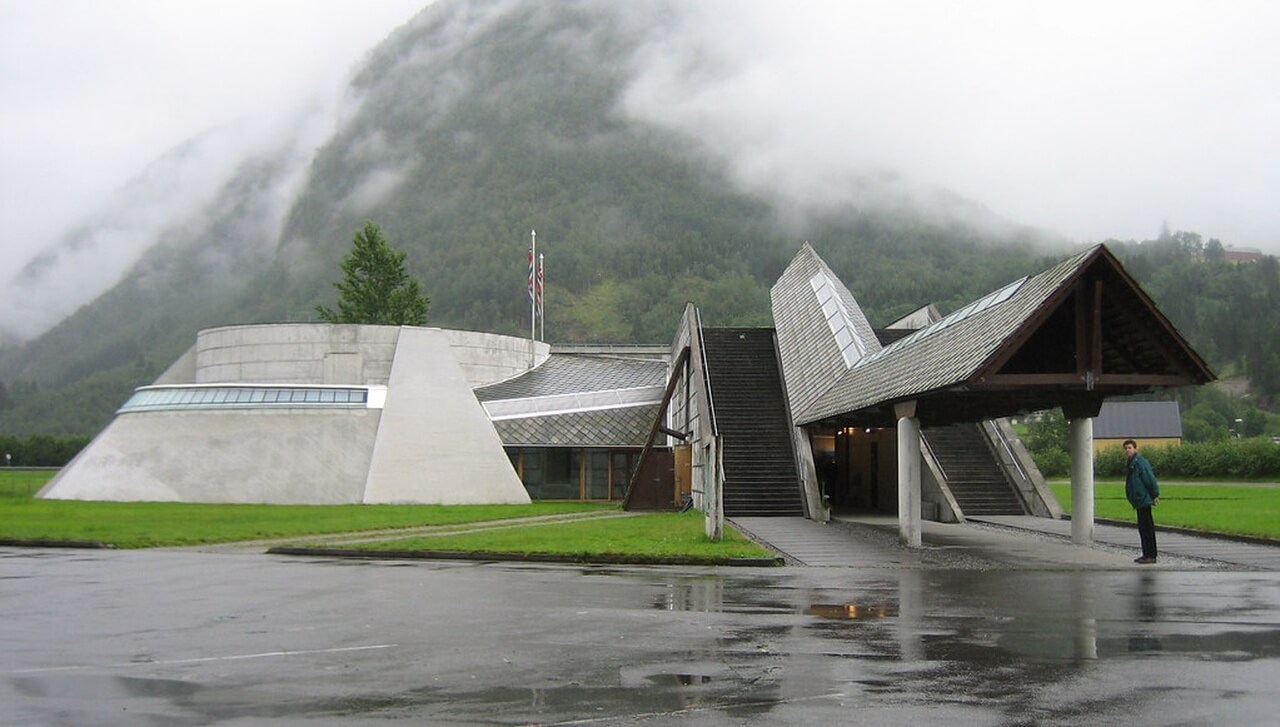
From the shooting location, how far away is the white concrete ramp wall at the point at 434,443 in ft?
123

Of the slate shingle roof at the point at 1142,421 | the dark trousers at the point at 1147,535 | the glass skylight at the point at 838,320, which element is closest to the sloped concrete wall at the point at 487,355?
the glass skylight at the point at 838,320

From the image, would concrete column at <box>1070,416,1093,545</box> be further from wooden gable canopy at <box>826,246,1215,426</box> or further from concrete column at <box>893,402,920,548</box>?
concrete column at <box>893,402,920,548</box>

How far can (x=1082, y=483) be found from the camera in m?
20.9

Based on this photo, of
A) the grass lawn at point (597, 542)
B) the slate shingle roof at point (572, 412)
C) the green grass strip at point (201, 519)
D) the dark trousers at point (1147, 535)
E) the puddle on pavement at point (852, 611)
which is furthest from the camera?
the slate shingle roof at point (572, 412)

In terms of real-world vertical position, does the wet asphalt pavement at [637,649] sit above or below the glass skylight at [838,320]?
below

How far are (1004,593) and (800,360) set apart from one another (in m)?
20.5

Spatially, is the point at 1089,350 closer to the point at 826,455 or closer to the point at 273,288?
the point at 826,455

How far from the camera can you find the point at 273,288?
7736 inches

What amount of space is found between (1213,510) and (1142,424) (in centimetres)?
7193

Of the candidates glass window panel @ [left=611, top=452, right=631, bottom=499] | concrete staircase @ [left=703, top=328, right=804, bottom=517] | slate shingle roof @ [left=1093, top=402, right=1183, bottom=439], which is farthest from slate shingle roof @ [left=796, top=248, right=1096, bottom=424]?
slate shingle roof @ [left=1093, top=402, right=1183, bottom=439]

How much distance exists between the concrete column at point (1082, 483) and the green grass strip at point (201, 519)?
1451cm

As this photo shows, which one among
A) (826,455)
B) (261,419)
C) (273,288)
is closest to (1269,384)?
(826,455)

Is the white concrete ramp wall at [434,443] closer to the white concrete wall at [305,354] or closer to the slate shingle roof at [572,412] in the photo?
the white concrete wall at [305,354]

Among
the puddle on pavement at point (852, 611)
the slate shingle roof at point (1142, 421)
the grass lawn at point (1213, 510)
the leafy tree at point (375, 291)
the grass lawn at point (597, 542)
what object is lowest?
the puddle on pavement at point (852, 611)
